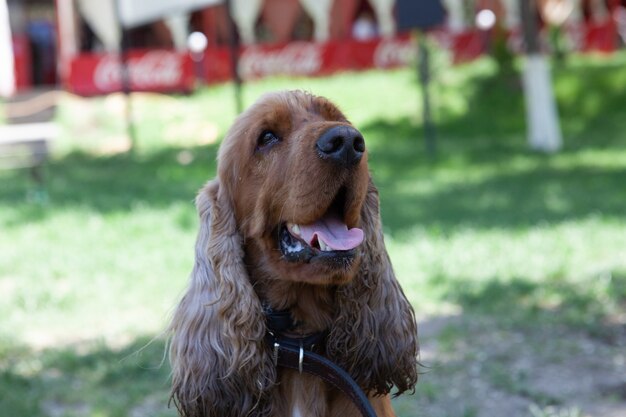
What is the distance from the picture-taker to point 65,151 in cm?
1670

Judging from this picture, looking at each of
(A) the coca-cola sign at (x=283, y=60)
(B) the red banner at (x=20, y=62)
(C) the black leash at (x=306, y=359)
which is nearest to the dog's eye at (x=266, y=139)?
(C) the black leash at (x=306, y=359)

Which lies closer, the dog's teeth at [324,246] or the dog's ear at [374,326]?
the dog's teeth at [324,246]

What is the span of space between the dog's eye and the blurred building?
56.7 feet

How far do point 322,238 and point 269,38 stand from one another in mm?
21180

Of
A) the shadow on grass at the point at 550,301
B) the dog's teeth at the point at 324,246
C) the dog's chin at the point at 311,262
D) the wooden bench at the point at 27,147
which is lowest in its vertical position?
the wooden bench at the point at 27,147

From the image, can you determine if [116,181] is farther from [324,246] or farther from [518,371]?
[324,246]

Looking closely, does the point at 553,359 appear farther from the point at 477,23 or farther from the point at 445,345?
the point at 477,23

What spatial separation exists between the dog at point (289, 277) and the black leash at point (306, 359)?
0.02 metres

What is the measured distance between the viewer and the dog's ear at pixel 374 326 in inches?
125

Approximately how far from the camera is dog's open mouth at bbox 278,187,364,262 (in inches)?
116

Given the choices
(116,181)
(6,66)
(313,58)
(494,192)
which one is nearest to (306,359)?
(494,192)

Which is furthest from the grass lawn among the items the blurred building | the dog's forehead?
the blurred building

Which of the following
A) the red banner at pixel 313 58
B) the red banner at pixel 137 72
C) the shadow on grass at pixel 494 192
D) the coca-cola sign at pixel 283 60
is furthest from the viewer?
the coca-cola sign at pixel 283 60

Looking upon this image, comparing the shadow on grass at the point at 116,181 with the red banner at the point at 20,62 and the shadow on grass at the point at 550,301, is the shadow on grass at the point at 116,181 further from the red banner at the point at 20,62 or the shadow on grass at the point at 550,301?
the red banner at the point at 20,62
